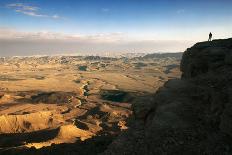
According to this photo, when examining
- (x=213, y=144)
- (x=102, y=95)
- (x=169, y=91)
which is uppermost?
(x=169, y=91)

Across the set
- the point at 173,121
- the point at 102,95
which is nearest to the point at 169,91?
the point at 173,121

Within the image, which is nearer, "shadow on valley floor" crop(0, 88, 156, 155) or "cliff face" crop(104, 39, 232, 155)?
"cliff face" crop(104, 39, 232, 155)

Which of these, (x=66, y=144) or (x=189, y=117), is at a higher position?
(x=189, y=117)

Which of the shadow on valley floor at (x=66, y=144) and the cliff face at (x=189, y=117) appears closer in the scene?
the cliff face at (x=189, y=117)

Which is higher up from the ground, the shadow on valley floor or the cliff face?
the cliff face

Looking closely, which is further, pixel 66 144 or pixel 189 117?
pixel 66 144

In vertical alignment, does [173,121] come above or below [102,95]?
above

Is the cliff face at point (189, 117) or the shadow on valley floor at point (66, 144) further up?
the cliff face at point (189, 117)

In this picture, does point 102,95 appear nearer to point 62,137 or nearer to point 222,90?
point 62,137
